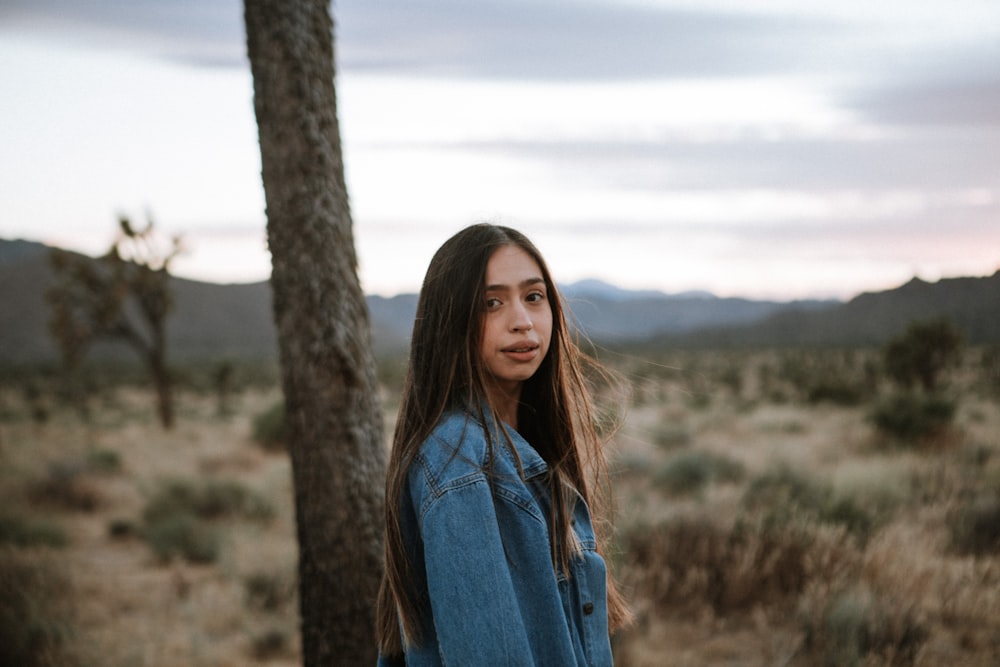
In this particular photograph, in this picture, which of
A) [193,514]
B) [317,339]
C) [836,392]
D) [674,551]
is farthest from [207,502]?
[836,392]

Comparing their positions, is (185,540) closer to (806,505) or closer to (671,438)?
(806,505)

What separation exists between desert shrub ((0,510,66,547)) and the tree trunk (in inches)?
217

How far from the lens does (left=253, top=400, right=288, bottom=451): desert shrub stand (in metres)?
13.7

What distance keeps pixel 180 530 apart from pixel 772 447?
8717 millimetres

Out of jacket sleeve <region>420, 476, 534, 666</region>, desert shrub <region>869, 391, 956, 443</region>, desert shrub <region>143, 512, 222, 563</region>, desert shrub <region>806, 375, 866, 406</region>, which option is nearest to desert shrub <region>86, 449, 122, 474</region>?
desert shrub <region>143, 512, 222, 563</region>

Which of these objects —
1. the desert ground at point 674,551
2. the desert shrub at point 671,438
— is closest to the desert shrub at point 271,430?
the desert ground at point 674,551

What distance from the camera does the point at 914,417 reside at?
11.2 meters

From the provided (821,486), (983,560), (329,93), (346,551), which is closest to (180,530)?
(346,551)

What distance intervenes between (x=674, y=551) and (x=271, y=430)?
10.2 m

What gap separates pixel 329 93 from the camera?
3320mm

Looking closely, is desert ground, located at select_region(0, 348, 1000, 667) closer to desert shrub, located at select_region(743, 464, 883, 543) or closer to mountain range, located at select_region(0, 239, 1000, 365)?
desert shrub, located at select_region(743, 464, 883, 543)

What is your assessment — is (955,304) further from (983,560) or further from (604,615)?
(604,615)

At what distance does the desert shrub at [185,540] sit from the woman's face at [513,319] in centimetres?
661

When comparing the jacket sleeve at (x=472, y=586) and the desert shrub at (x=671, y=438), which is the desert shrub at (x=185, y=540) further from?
the desert shrub at (x=671, y=438)
